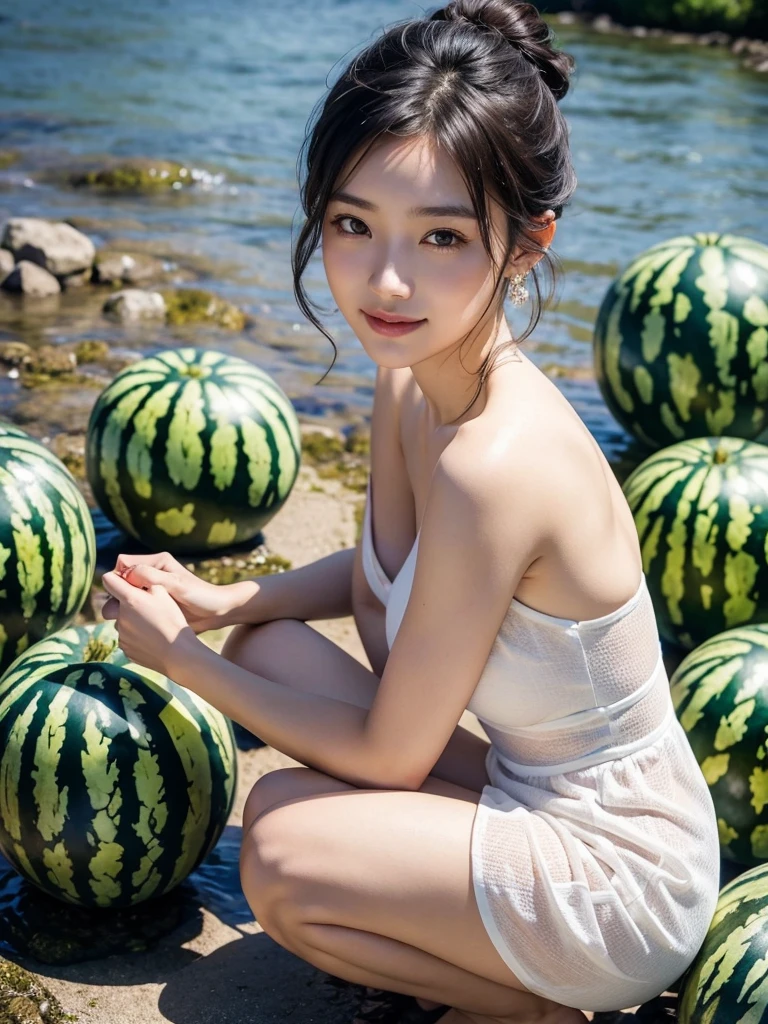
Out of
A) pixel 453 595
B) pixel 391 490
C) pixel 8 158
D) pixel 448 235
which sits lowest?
pixel 8 158

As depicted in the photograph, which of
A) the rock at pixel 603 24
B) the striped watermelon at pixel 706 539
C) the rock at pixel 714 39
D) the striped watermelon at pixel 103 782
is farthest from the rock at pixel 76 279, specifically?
the rock at pixel 603 24

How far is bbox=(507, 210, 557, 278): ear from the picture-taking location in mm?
2598

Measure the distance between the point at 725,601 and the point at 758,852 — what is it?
100cm

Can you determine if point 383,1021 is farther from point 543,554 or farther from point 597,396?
point 597,396

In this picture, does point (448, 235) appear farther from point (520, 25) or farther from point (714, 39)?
point (714, 39)

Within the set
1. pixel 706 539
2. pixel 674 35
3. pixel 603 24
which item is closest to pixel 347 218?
pixel 706 539

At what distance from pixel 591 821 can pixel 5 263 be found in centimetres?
604

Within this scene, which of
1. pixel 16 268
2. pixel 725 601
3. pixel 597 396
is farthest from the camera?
pixel 16 268

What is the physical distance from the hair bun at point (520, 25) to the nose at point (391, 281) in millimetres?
525

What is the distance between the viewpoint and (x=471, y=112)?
242 cm

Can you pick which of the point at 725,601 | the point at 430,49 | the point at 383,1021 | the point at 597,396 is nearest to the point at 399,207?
the point at 430,49

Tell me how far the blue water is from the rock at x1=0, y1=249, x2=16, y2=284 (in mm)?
719

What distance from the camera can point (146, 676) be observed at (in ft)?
9.46

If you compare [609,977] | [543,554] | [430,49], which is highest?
[430,49]
